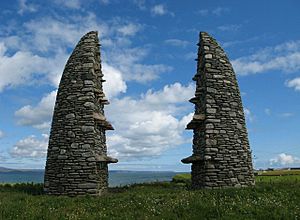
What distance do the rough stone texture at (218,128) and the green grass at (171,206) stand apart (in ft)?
7.08

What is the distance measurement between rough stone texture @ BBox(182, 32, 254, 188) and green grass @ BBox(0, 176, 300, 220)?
216 cm

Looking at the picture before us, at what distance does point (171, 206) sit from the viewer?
14359 millimetres

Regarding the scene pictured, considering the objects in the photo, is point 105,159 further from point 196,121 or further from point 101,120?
point 196,121

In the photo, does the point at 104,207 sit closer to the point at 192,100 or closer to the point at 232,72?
the point at 192,100

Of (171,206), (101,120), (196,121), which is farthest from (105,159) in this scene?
(171,206)

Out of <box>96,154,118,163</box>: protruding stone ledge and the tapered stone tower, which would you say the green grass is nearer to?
the tapered stone tower

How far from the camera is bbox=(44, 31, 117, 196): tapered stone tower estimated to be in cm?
1869

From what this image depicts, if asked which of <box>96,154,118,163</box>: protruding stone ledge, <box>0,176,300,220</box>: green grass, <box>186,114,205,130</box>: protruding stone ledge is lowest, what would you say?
<box>0,176,300,220</box>: green grass

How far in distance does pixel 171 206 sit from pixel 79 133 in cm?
699

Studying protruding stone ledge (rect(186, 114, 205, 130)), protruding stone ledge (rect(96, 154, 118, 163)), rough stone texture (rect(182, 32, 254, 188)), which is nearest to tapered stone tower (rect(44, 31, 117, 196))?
protruding stone ledge (rect(96, 154, 118, 163))

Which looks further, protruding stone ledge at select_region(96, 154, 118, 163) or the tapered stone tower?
protruding stone ledge at select_region(96, 154, 118, 163)

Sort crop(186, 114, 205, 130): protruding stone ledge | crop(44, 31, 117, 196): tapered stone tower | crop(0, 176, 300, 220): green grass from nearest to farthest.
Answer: crop(0, 176, 300, 220): green grass → crop(44, 31, 117, 196): tapered stone tower → crop(186, 114, 205, 130): protruding stone ledge

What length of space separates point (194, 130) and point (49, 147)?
8.02 metres

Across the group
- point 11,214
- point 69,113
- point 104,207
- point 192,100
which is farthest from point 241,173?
point 11,214
